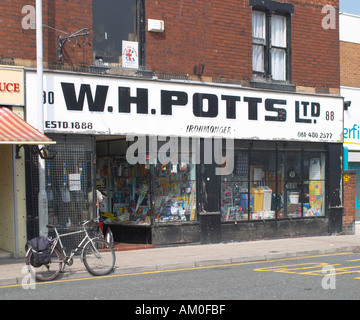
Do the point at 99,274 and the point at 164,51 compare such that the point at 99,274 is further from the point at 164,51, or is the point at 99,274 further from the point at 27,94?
the point at 164,51

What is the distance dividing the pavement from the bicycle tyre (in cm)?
22

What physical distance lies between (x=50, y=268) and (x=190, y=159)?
621cm

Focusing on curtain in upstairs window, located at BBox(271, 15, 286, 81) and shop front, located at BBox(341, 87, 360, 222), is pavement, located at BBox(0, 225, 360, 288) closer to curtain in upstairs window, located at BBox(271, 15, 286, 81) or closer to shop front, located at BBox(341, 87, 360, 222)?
shop front, located at BBox(341, 87, 360, 222)

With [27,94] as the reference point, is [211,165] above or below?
below

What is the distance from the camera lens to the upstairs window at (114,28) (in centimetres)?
1422

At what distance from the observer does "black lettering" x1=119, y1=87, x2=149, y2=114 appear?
14.2 m

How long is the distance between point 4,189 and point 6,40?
11.6 ft

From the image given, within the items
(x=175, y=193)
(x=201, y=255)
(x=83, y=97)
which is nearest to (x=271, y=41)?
(x=175, y=193)

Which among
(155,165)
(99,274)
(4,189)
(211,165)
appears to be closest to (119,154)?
(155,165)

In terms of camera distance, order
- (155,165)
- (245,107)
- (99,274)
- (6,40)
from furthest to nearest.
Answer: (245,107) → (155,165) → (6,40) → (99,274)

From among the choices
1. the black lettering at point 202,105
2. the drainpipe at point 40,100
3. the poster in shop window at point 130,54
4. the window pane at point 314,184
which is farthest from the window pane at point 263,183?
the drainpipe at point 40,100

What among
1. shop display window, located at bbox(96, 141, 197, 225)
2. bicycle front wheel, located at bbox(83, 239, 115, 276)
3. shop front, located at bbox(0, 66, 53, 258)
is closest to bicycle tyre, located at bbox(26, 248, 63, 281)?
bicycle front wheel, located at bbox(83, 239, 115, 276)

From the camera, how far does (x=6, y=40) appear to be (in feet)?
41.8

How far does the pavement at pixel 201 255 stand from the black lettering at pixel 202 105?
372 centimetres
